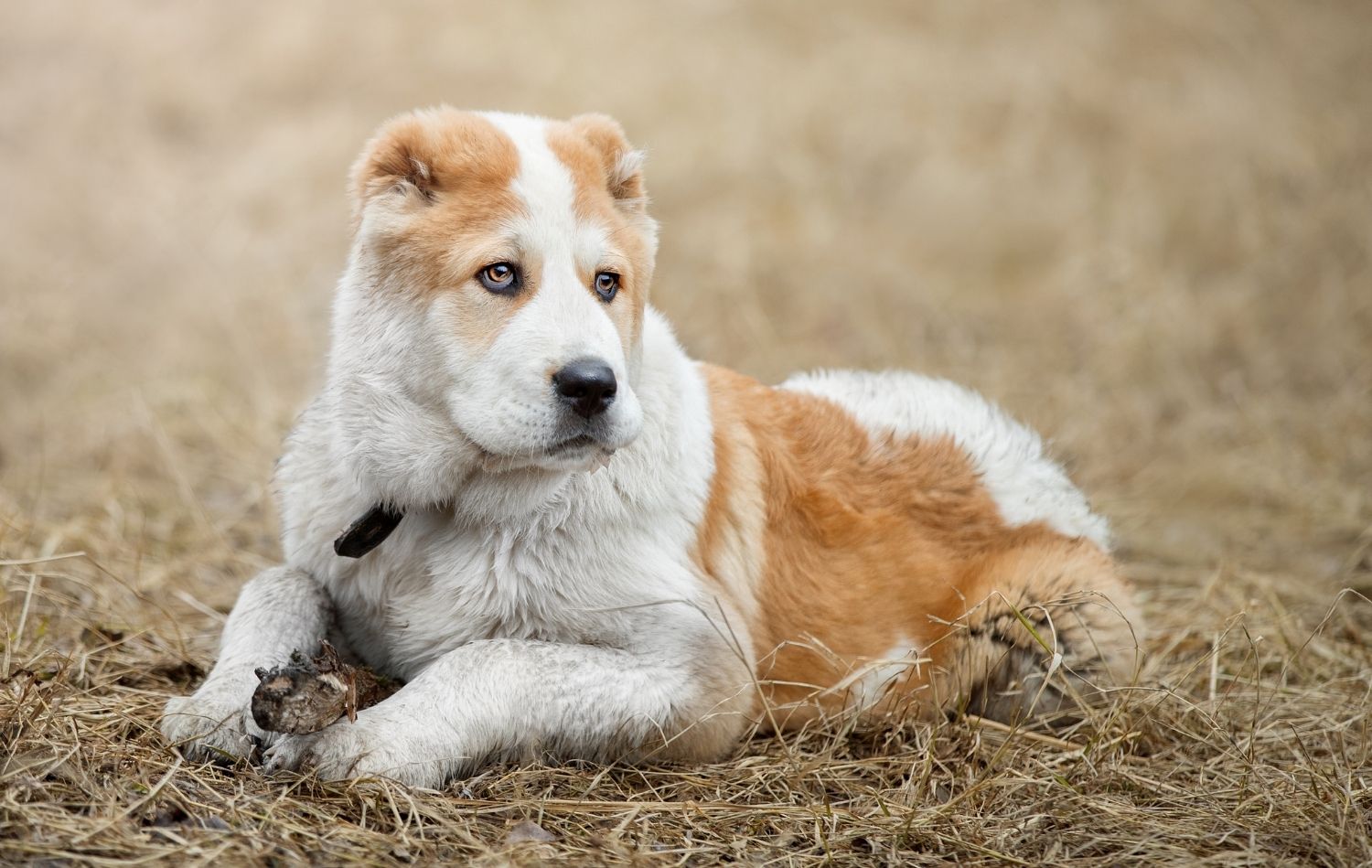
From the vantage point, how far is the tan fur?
14.1ft

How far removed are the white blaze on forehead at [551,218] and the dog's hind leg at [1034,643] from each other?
2.02m

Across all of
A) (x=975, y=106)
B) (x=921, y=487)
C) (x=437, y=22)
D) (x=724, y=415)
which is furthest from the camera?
(x=437, y=22)

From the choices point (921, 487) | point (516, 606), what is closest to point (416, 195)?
point (516, 606)

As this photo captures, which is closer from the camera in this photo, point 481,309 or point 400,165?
point 481,309

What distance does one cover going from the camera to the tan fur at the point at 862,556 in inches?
169

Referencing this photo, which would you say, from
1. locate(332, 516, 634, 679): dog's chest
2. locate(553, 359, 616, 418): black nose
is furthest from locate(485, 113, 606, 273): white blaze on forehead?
locate(332, 516, 634, 679): dog's chest

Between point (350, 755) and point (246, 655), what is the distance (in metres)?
0.67

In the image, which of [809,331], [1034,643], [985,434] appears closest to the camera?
[1034,643]

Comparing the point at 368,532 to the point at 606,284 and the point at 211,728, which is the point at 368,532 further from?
the point at 606,284

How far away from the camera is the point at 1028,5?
1522cm

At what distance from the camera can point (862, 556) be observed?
447 cm

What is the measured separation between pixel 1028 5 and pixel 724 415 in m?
12.9

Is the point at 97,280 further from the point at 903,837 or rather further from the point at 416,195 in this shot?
the point at 903,837

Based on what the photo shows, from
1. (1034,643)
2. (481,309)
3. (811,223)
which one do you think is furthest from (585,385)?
(811,223)
